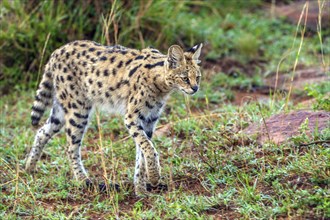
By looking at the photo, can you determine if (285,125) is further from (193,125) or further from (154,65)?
(154,65)

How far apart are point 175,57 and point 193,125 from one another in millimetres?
1397

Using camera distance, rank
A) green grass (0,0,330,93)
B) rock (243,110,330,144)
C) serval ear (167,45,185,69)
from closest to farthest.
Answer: serval ear (167,45,185,69)
rock (243,110,330,144)
green grass (0,0,330,93)

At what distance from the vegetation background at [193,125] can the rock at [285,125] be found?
125mm

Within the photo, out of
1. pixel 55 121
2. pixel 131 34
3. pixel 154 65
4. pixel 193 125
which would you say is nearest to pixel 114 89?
pixel 154 65

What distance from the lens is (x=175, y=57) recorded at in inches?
266

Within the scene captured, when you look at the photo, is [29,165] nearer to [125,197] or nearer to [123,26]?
[125,197]

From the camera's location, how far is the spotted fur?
6762mm

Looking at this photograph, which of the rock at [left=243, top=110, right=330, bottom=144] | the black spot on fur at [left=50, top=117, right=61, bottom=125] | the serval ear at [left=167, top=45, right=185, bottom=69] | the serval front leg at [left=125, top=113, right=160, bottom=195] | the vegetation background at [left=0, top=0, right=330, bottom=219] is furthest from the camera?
the black spot on fur at [left=50, top=117, right=61, bottom=125]

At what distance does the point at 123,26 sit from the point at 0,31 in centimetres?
177

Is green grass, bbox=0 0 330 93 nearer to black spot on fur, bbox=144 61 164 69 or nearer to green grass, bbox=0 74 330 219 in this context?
green grass, bbox=0 74 330 219

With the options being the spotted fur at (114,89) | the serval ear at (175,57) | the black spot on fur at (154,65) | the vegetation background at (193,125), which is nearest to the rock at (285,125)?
the vegetation background at (193,125)

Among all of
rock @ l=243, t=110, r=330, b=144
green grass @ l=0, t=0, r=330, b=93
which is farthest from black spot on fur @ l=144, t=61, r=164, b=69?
green grass @ l=0, t=0, r=330, b=93

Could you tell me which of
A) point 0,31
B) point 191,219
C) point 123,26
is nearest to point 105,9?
point 123,26

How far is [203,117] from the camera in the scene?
7.94 m
